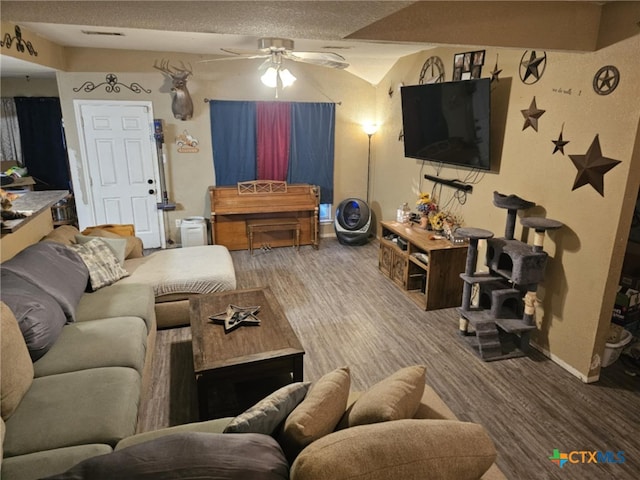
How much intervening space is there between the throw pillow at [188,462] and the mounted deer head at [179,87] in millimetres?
4801

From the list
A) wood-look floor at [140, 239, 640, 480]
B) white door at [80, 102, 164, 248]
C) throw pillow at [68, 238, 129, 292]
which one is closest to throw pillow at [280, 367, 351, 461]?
wood-look floor at [140, 239, 640, 480]

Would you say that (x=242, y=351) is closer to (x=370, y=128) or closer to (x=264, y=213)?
(x=264, y=213)

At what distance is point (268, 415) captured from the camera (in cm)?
153

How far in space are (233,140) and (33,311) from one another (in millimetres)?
3916

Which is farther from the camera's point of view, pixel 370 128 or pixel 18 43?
pixel 370 128

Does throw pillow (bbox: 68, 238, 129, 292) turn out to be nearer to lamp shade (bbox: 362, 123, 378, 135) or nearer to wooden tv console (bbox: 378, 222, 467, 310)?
wooden tv console (bbox: 378, 222, 467, 310)

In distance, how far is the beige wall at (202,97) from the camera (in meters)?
5.13

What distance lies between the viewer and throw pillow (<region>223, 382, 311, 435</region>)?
4.92 feet

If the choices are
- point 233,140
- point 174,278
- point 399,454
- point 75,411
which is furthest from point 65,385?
point 233,140

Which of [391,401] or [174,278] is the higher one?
[391,401]

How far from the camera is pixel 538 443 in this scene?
236 centimetres

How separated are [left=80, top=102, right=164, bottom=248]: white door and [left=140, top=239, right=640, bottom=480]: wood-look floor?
2.45m

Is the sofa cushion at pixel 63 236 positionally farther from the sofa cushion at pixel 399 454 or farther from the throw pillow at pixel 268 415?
the sofa cushion at pixel 399 454

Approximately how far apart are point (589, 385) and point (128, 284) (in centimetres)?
350
